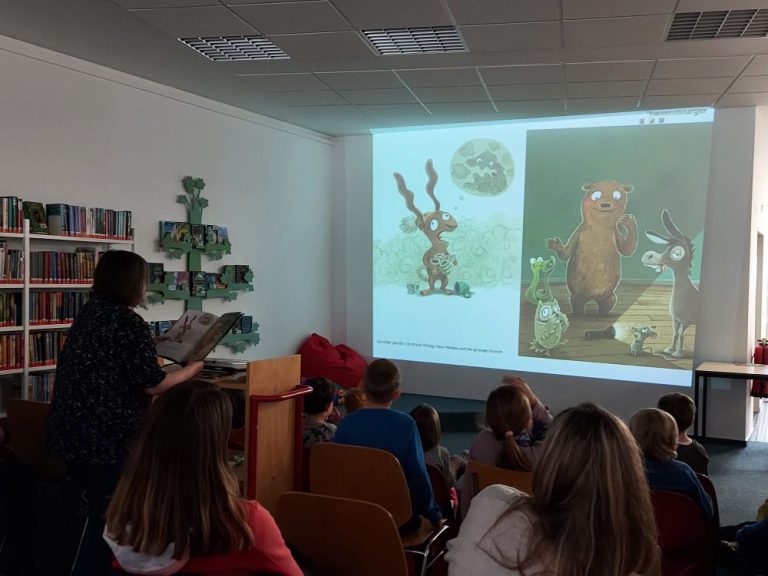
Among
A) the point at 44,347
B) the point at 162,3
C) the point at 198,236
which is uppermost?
the point at 162,3

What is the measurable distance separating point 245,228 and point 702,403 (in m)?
4.47

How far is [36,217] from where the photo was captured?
442 cm

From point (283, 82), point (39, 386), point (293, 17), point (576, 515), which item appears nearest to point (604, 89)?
point (283, 82)

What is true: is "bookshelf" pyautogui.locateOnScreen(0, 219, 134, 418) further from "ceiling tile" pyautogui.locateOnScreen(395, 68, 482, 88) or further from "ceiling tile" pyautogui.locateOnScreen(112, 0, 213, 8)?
"ceiling tile" pyautogui.locateOnScreen(395, 68, 482, 88)

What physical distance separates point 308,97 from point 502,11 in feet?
8.25

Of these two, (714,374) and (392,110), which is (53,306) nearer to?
(392,110)

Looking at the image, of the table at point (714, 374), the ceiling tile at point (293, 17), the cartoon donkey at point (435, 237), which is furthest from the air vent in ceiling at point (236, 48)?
the table at point (714, 374)

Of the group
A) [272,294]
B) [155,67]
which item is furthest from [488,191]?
[155,67]

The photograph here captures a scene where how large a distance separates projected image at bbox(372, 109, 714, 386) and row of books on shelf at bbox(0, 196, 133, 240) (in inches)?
133

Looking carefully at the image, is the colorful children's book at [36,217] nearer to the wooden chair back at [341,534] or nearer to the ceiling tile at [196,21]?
the ceiling tile at [196,21]

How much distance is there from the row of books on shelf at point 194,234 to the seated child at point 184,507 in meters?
4.40

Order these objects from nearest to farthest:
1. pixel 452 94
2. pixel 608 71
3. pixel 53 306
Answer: pixel 53 306
pixel 608 71
pixel 452 94

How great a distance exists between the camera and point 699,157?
6.12m

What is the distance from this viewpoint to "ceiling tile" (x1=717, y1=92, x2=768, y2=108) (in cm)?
560
